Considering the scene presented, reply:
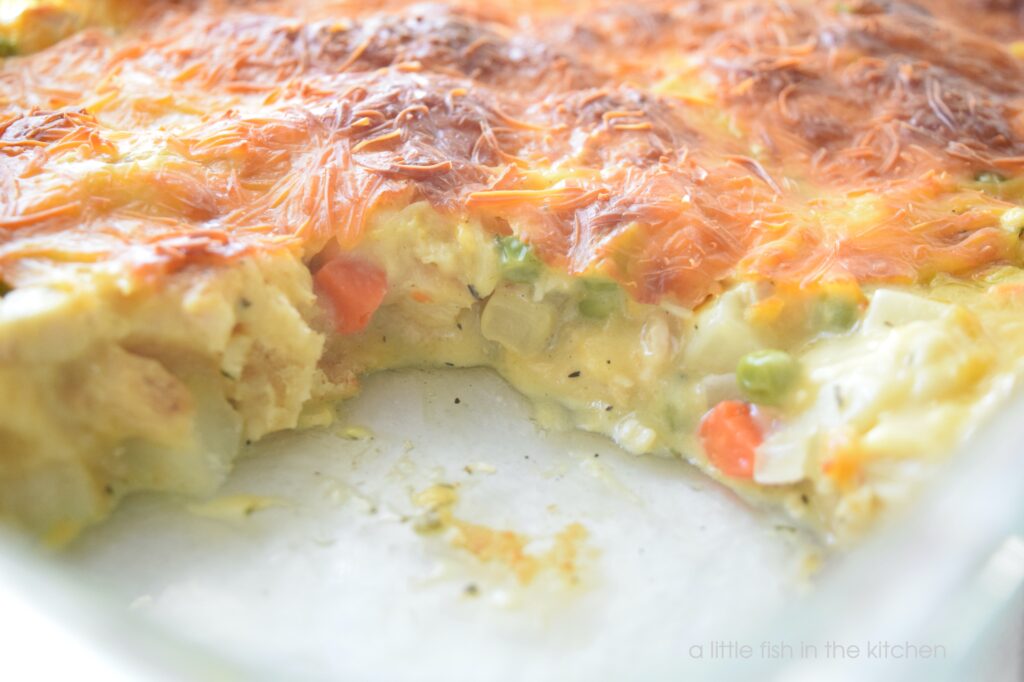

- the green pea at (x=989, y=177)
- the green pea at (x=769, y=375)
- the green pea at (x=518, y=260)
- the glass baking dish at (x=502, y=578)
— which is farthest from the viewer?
the green pea at (x=989, y=177)

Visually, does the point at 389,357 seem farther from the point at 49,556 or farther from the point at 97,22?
the point at 97,22

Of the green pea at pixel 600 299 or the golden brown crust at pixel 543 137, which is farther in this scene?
the green pea at pixel 600 299

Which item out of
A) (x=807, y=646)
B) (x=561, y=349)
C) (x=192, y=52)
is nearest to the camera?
(x=807, y=646)

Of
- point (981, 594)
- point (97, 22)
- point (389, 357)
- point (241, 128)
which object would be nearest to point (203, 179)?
point (241, 128)

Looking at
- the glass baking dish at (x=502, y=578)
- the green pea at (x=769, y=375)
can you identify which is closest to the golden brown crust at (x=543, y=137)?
the green pea at (x=769, y=375)

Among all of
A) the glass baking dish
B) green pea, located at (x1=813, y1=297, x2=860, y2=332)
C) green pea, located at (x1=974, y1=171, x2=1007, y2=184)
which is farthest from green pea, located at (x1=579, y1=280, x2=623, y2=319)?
green pea, located at (x1=974, y1=171, x2=1007, y2=184)

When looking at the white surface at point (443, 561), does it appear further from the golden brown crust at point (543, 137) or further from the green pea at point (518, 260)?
the golden brown crust at point (543, 137)

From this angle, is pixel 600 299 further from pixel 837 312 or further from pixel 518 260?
pixel 837 312
